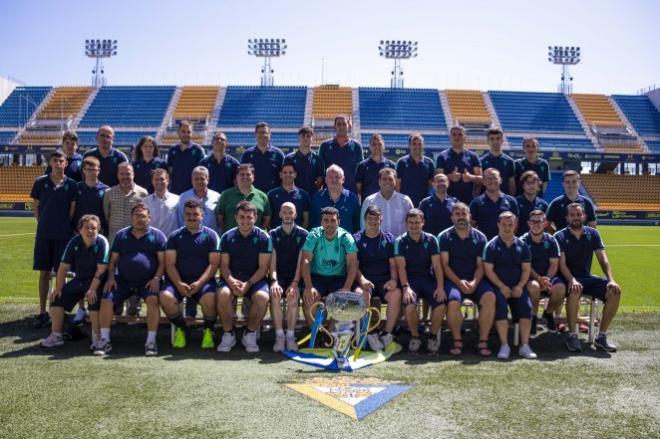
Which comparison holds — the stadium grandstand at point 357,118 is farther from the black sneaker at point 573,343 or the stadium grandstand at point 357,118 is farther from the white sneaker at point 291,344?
the black sneaker at point 573,343

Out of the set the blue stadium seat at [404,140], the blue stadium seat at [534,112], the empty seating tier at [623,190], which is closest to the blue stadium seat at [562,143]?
the blue stadium seat at [534,112]

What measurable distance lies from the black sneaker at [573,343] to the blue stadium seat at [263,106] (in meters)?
37.8

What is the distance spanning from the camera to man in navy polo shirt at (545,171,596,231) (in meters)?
7.19

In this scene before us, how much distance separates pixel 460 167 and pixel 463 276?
1.95m

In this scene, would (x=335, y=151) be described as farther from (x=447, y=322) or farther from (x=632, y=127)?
(x=632, y=127)

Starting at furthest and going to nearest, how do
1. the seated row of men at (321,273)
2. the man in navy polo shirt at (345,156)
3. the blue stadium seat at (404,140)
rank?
the blue stadium seat at (404,140), the man in navy polo shirt at (345,156), the seated row of men at (321,273)

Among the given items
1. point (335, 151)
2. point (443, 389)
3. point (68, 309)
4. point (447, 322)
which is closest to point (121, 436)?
point (443, 389)

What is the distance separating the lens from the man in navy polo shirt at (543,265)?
657 centimetres

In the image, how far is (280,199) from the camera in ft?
24.5

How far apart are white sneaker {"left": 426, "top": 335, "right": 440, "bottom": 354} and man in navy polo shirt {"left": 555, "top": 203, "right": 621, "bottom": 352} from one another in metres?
1.44

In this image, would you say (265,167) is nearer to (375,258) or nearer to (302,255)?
(302,255)

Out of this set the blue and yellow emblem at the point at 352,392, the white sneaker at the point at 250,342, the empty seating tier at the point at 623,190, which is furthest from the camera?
the empty seating tier at the point at 623,190

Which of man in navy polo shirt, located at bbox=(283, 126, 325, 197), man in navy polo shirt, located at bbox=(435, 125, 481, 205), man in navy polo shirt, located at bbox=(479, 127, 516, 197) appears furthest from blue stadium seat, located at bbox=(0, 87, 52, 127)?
man in navy polo shirt, located at bbox=(479, 127, 516, 197)

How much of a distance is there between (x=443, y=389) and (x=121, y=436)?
2.51 m
